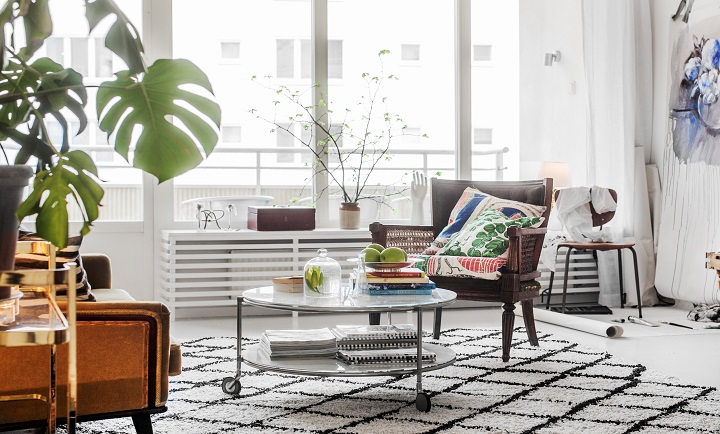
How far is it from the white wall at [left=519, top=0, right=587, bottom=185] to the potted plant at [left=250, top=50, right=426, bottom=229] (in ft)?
3.21

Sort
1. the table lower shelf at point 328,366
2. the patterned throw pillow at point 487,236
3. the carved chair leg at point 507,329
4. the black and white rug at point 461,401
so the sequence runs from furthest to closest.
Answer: the patterned throw pillow at point 487,236
the carved chair leg at point 507,329
the table lower shelf at point 328,366
the black and white rug at point 461,401

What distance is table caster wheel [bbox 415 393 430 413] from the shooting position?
9.80 ft

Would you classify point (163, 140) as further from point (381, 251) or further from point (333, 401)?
point (381, 251)

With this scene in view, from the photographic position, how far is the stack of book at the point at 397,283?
3268mm

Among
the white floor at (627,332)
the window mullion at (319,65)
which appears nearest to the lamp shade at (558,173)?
the white floor at (627,332)

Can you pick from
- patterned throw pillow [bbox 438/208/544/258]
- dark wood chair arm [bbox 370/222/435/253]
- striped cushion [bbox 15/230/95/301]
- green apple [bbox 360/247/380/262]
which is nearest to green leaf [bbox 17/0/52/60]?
striped cushion [bbox 15/230/95/301]

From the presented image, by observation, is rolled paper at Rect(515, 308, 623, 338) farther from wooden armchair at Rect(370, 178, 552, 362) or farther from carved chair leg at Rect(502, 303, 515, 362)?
carved chair leg at Rect(502, 303, 515, 362)

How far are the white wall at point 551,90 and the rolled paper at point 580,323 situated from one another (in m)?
1.47

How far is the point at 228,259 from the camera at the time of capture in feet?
18.2

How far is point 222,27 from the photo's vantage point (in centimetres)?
593

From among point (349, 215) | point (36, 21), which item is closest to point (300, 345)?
point (36, 21)

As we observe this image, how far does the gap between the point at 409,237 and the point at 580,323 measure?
1.09 meters

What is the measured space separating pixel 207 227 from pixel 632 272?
9.46 ft

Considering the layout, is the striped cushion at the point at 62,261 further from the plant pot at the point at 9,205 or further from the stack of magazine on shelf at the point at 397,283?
the stack of magazine on shelf at the point at 397,283
